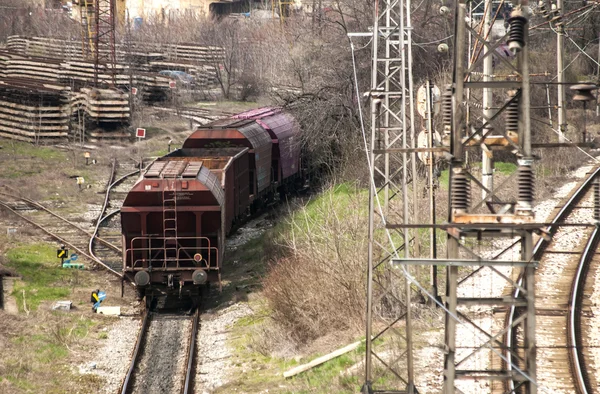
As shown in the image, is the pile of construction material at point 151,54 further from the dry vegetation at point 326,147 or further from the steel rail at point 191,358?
the steel rail at point 191,358

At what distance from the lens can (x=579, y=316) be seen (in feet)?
50.3

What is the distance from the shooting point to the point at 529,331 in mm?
8141

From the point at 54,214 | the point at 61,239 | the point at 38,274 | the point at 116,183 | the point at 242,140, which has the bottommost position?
the point at 38,274

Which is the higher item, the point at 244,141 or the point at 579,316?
the point at 244,141

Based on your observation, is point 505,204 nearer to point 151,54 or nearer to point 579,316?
point 579,316

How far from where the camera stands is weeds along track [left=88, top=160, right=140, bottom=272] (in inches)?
926

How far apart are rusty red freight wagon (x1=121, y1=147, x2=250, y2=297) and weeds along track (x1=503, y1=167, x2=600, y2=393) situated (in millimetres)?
6687

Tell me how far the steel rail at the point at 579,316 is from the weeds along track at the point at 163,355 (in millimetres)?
6070

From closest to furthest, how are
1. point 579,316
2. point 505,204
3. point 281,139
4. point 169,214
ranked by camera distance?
point 505,204 → point 579,316 → point 169,214 → point 281,139

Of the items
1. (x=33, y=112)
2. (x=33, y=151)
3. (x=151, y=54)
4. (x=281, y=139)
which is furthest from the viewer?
(x=151, y=54)

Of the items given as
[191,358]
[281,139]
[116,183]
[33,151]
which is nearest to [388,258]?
[191,358]

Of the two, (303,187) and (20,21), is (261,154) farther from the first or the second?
(20,21)

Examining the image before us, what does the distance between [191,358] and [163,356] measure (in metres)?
0.70

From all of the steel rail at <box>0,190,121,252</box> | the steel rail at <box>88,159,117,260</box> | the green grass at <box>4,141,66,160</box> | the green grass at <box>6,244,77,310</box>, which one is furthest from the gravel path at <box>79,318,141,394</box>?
the green grass at <box>4,141,66,160</box>
